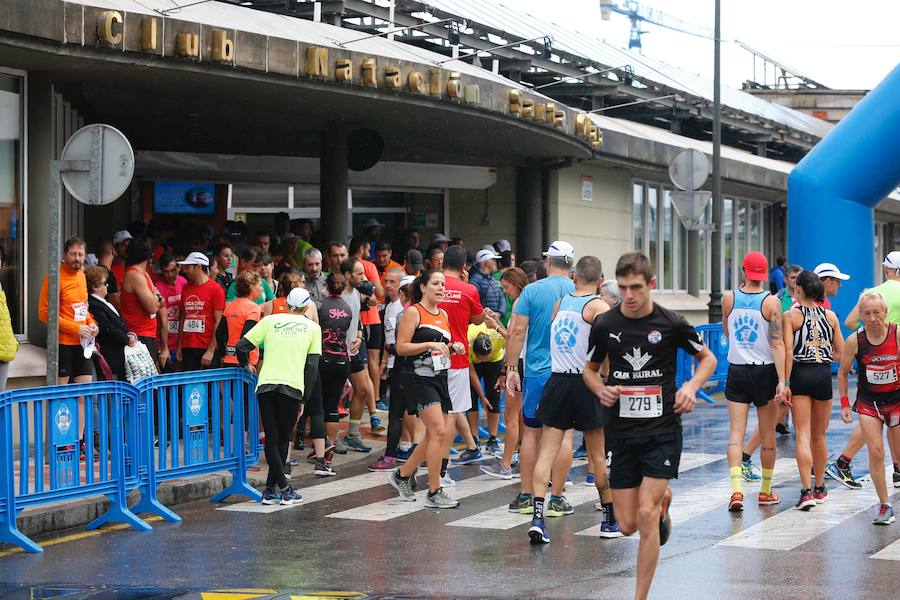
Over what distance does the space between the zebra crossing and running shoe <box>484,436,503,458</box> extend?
141cm

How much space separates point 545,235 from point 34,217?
12.2 metres

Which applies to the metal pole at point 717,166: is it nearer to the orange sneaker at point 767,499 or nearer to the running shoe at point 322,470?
the running shoe at point 322,470

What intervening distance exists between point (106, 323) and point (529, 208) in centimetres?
1304

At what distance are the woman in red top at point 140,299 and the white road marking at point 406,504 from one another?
3301 mm

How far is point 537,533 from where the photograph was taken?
877 centimetres

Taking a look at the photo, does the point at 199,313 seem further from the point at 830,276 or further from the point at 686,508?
the point at 830,276

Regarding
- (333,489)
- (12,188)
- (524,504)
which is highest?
(12,188)

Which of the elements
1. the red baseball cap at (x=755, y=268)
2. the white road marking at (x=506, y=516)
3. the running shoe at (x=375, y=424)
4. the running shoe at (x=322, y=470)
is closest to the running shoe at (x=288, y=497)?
the running shoe at (x=322, y=470)

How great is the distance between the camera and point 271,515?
10.2 meters

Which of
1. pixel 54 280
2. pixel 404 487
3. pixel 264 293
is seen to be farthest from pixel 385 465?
pixel 54 280

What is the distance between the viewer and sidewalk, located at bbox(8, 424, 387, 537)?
9.45 m

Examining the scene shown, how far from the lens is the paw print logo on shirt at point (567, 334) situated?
921cm

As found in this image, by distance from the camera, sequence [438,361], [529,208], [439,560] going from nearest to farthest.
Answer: [439,560]
[438,361]
[529,208]

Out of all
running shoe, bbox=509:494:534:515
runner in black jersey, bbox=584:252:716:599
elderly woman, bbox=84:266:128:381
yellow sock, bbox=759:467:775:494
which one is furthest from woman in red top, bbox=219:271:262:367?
runner in black jersey, bbox=584:252:716:599
